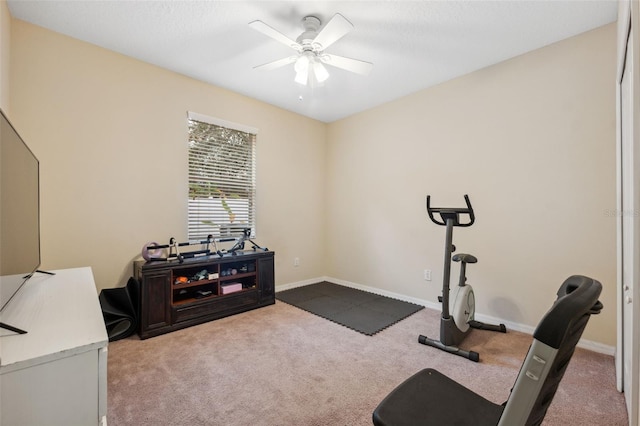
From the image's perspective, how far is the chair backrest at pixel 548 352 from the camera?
2.01 feet

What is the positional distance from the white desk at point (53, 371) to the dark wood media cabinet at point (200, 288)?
148 centimetres

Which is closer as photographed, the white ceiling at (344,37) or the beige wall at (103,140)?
the white ceiling at (344,37)

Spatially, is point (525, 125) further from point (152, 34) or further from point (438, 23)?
point (152, 34)

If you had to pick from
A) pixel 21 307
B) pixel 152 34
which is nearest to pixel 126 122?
pixel 152 34

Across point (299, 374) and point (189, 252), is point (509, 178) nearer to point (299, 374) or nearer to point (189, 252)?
point (299, 374)

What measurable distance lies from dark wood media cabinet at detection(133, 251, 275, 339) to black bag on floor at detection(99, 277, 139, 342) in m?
0.09

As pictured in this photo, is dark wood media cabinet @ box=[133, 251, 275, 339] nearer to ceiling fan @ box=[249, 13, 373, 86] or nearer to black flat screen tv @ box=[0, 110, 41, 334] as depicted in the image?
black flat screen tv @ box=[0, 110, 41, 334]

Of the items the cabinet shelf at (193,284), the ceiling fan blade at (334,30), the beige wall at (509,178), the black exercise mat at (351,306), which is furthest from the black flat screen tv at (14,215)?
the beige wall at (509,178)

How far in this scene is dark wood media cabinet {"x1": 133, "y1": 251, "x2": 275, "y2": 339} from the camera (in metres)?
2.57

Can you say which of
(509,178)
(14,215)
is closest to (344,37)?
(509,178)

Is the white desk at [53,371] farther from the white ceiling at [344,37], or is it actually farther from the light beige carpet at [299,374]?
the white ceiling at [344,37]

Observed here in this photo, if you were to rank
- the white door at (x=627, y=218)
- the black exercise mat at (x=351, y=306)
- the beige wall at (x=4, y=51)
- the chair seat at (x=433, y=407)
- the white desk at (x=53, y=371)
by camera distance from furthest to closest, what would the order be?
the black exercise mat at (x=351, y=306), the beige wall at (x=4, y=51), the white door at (x=627, y=218), the chair seat at (x=433, y=407), the white desk at (x=53, y=371)

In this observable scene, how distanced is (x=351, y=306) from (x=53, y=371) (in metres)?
A: 2.90

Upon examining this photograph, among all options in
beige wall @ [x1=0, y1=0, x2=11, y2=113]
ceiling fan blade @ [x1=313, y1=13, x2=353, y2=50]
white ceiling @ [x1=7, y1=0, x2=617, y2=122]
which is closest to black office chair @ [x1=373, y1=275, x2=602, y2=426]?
ceiling fan blade @ [x1=313, y1=13, x2=353, y2=50]
